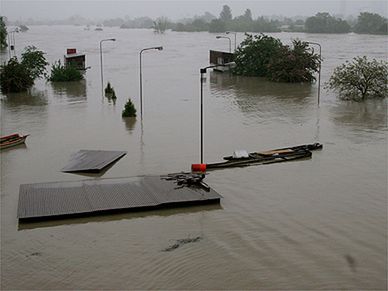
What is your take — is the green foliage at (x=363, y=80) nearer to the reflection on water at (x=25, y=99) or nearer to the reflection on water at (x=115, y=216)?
the reflection on water at (x=25, y=99)

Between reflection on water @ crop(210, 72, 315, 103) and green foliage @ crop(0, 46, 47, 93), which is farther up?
green foliage @ crop(0, 46, 47, 93)

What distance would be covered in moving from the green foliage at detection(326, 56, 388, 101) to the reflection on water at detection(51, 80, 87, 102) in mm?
14745

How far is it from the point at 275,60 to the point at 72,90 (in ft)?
48.0

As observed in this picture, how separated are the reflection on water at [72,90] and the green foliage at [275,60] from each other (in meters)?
12.7

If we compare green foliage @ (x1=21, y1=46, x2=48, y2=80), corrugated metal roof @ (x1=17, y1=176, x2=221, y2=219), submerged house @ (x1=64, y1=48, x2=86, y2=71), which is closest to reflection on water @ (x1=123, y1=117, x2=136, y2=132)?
corrugated metal roof @ (x1=17, y1=176, x2=221, y2=219)

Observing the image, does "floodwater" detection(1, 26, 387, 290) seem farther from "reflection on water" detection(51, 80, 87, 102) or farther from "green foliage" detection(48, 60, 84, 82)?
"green foliage" detection(48, 60, 84, 82)

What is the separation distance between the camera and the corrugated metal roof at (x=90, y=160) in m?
15.4

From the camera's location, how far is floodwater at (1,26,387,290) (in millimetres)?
9375

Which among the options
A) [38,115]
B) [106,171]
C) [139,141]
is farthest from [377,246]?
[38,115]

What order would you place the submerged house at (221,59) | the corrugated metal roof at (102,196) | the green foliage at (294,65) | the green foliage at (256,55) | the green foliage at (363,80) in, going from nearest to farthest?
the corrugated metal roof at (102,196) < the green foliage at (363,80) < the green foliage at (294,65) < the green foliage at (256,55) < the submerged house at (221,59)

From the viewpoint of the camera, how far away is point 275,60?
38188 mm

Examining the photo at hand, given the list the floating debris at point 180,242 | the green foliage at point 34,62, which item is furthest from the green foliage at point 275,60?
the floating debris at point 180,242

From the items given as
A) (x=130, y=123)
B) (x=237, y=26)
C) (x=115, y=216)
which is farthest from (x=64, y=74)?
(x=237, y=26)

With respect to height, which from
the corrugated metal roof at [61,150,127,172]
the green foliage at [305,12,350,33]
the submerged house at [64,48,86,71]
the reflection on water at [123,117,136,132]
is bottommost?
the corrugated metal roof at [61,150,127,172]
